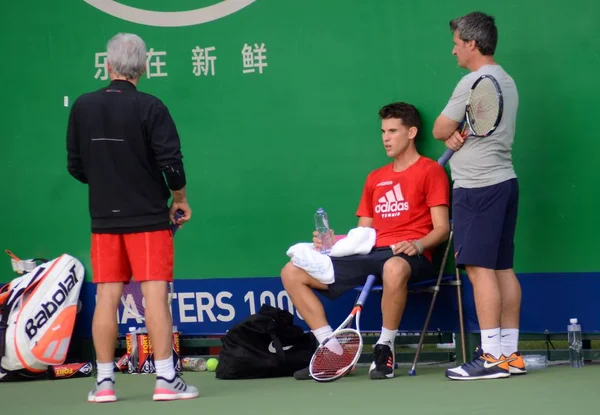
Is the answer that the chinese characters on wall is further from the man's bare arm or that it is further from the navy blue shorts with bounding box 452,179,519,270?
the navy blue shorts with bounding box 452,179,519,270

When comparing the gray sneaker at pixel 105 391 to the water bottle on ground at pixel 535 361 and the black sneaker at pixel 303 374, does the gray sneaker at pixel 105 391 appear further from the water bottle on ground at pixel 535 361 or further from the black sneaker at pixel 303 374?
the water bottle on ground at pixel 535 361

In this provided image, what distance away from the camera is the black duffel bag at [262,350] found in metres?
6.57

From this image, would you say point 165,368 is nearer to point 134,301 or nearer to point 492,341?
point 492,341

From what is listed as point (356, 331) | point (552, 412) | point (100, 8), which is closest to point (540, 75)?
point (356, 331)

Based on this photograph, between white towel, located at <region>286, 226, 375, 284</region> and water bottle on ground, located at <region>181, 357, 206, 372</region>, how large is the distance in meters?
1.17

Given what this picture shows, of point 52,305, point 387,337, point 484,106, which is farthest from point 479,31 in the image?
point 52,305

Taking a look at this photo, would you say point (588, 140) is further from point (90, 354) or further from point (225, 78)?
point (90, 354)

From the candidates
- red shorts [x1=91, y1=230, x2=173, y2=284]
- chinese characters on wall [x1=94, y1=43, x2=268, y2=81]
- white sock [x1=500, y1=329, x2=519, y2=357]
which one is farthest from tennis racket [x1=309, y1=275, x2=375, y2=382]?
chinese characters on wall [x1=94, y1=43, x2=268, y2=81]

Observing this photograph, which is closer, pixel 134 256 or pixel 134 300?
pixel 134 256

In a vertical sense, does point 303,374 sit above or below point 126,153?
below

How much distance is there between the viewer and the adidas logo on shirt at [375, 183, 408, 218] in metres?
6.62

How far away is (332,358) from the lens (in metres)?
6.16

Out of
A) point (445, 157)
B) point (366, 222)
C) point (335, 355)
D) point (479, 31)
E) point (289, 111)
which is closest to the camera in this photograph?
point (479, 31)

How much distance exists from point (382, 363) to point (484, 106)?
1.54m
